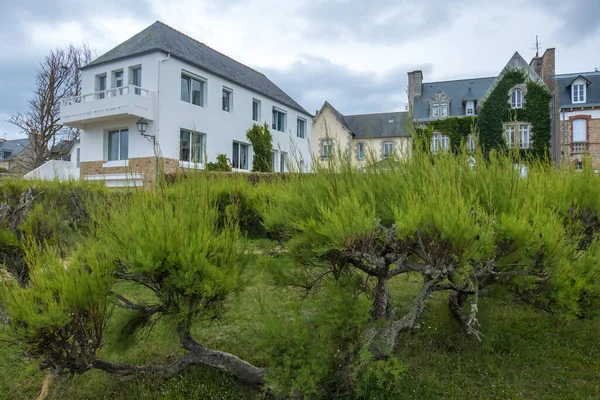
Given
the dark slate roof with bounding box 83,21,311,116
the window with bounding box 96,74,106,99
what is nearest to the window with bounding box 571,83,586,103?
the dark slate roof with bounding box 83,21,311,116

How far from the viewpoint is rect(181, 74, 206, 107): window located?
1708 cm

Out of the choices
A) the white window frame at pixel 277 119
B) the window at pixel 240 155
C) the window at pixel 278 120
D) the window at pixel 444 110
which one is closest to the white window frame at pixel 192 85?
the window at pixel 240 155

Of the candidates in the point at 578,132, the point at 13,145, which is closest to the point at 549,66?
the point at 578,132

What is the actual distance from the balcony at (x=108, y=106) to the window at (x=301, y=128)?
1151 centimetres

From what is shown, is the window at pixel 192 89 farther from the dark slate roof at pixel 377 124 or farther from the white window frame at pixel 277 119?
the dark slate roof at pixel 377 124

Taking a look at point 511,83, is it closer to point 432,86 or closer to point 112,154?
point 432,86

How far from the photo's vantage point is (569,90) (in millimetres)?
25547

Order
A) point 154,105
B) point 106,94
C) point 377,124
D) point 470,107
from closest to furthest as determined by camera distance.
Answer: point 154,105, point 106,94, point 470,107, point 377,124

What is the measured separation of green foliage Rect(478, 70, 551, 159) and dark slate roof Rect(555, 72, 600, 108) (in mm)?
931

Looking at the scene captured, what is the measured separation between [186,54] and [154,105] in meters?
3.42

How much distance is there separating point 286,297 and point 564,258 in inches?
82.2

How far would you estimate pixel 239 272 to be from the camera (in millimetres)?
2406

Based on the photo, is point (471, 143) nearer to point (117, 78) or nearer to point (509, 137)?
point (509, 137)

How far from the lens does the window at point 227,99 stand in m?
19.4
